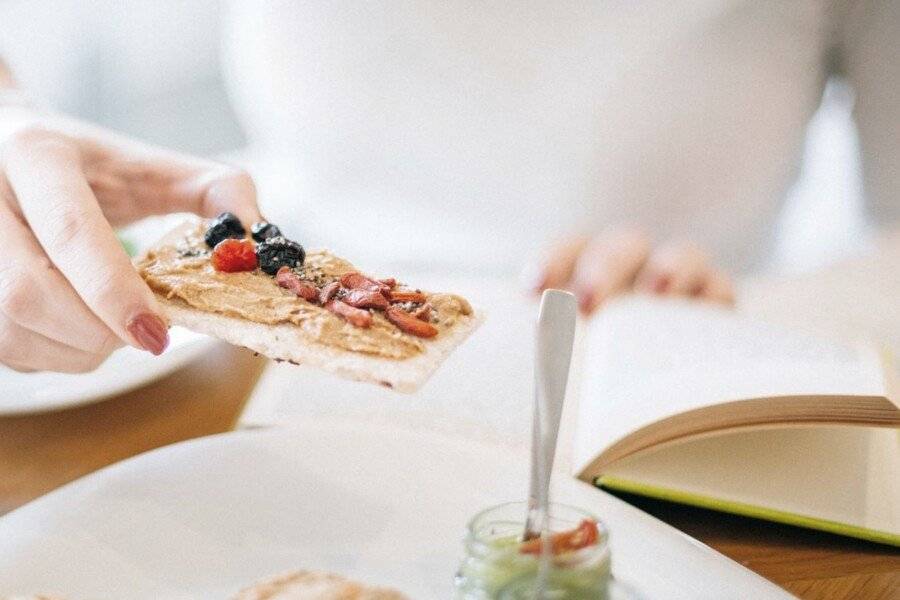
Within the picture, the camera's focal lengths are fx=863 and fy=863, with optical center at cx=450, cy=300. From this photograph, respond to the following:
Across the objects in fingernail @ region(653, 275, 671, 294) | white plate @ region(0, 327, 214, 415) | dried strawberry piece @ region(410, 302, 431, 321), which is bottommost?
white plate @ region(0, 327, 214, 415)

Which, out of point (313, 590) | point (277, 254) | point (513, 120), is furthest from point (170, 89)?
point (313, 590)

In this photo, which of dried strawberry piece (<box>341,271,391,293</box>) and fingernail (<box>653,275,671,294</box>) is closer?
dried strawberry piece (<box>341,271,391,293</box>)

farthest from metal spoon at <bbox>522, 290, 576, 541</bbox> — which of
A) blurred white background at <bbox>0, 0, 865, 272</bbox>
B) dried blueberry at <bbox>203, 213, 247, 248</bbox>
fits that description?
blurred white background at <bbox>0, 0, 865, 272</bbox>

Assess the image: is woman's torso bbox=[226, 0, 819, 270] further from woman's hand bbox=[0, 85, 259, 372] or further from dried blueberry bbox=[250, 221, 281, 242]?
dried blueberry bbox=[250, 221, 281, 242]

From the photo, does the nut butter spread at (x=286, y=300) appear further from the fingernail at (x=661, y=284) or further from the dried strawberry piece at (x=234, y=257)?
the fingernail at (x=661, y=284)

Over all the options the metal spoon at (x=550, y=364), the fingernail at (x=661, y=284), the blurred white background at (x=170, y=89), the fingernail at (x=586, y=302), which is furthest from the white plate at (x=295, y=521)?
the blurred white background at (x=170, y=89)

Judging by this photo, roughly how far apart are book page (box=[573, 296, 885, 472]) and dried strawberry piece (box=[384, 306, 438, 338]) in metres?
0.27

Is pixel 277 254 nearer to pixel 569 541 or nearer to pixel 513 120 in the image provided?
pixel 569 541

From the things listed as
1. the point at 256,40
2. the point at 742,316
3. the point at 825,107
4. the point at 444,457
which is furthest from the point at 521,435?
the point at 825,107

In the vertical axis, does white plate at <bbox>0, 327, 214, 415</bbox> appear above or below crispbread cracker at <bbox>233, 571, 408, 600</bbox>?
below

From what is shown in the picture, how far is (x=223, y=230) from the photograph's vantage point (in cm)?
72

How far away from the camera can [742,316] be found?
1120 mm

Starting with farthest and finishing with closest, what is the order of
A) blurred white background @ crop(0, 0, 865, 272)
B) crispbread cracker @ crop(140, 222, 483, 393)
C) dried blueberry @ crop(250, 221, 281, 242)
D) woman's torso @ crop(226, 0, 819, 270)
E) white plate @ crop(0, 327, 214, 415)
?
blurred white background @ crop(0, 0, 865, 272) → woman's torso @ crop(226, 0, 819, 270) → white plate @ crop(0, 327, 214, 415) → dried blueberry @ crop(250, 221, 281, 242) → crispbread cracker @ crop(140, 222, 483, 393)

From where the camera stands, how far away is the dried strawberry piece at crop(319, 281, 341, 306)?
65 centimetres
